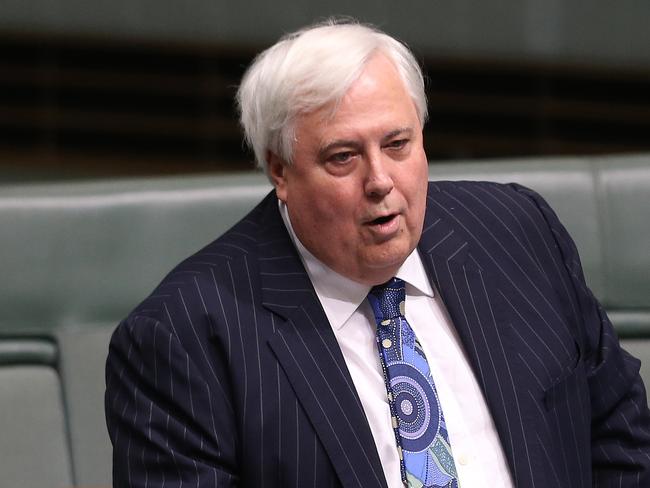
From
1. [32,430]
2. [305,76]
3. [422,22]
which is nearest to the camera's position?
[305,76]

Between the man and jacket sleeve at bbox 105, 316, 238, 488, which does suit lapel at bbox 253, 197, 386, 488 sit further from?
jacket sleeve at bbox 105, 316, 238, 488

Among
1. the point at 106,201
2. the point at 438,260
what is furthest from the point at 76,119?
the point at 438,260

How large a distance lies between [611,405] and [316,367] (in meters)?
0.48

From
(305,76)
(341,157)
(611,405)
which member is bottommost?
(611,405)

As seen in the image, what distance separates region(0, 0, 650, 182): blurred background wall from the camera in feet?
12.1

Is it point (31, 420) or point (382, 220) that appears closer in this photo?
point (382, 220)

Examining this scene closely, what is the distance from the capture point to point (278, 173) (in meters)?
1.75

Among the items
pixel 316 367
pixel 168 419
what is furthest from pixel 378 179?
pixel 168 419

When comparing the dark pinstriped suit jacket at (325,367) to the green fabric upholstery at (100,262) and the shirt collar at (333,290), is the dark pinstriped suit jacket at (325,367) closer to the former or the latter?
the shirt collar at (333,290)

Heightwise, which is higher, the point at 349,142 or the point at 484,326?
the point at 349,142

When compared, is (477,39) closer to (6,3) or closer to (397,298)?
(6,3)

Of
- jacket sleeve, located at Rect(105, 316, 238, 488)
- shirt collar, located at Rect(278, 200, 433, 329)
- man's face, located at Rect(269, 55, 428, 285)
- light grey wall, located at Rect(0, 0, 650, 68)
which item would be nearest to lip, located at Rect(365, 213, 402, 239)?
man's face, located at Rect(269, 55, 428, 285)

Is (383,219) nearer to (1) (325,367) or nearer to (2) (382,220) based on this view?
(2) (382,220)

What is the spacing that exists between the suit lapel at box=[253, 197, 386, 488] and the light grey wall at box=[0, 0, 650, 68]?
1.99 meters
